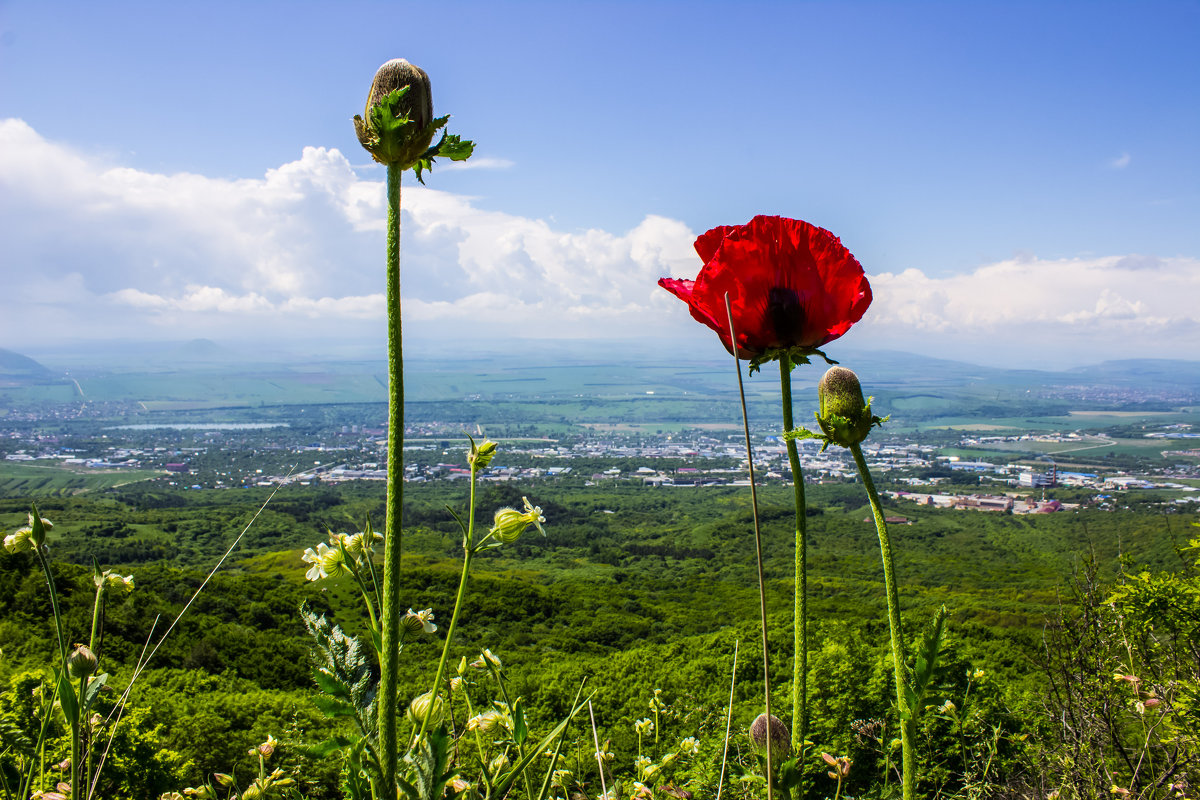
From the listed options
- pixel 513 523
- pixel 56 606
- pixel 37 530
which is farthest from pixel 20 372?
pixel 513 523

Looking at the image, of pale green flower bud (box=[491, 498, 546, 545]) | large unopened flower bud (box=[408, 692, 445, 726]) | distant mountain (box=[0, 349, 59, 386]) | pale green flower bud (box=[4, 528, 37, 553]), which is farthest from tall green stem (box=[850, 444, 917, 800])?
distant mountain (box=[0, 349, 59, 386])

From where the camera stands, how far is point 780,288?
72 cm

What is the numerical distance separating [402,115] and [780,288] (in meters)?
0.43

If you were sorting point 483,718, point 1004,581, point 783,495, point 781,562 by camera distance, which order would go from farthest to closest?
point 783,495
point 781,562
point 1004,581
point 483,718

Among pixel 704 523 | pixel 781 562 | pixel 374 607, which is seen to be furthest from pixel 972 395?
pixel 374 607

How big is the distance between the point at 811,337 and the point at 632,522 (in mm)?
43822

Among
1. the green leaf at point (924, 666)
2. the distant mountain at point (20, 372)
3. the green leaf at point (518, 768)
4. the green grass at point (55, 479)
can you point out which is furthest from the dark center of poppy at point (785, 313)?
the distant mountain at point (20, 372)

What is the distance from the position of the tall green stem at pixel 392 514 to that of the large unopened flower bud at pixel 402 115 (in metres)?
0.02

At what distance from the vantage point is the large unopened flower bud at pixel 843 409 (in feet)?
2.02

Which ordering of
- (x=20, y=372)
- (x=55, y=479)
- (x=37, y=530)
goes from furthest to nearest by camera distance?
(x=20, y=372) → (x=55, y=479) → (x=37, y=530)

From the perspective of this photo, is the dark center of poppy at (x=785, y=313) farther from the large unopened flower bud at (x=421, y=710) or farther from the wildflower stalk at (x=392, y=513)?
the large unopened flower bud at (x=421, y=710)

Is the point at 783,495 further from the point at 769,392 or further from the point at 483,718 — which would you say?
the point at 769,392

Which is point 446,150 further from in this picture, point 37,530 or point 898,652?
point 37,530

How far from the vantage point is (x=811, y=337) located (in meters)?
0.71
